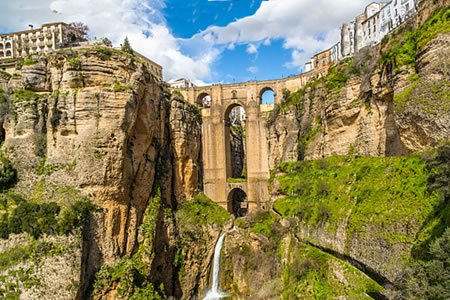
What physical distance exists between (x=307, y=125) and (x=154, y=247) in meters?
15.3

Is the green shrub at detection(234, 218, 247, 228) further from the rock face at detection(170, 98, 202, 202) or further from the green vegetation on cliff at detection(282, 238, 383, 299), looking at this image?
the green vegetation on cliff at detection(282, 238, 383, 299)

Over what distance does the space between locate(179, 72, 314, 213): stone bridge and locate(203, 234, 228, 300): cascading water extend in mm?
5853

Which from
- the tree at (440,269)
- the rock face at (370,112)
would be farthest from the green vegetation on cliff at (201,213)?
the tree at (440,269)

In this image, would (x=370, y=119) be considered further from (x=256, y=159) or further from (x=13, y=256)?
(x=13, y=256)

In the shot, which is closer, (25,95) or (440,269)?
(440,269)

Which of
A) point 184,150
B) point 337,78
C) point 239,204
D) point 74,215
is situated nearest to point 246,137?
point 184,150

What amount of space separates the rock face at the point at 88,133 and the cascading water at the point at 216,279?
300 inches

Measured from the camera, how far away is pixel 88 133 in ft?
57.3

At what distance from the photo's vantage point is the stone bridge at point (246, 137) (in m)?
30.2

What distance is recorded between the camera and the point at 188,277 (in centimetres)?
2319

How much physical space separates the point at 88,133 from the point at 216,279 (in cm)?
1441

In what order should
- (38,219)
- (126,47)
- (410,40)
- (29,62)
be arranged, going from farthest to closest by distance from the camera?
(126,47), (29,62), (410,40), (38,219)

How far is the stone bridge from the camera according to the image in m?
30.2

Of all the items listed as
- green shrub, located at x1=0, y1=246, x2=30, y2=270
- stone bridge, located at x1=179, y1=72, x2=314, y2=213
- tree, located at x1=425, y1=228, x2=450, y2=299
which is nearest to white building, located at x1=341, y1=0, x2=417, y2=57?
stone bridge, located at x1=179, y1=72, x2=314, y2=213
